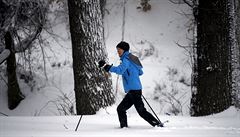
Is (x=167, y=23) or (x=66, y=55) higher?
(x=167, y=23)

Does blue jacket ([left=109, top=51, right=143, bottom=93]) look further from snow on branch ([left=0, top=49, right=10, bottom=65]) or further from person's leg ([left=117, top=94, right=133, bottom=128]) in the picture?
snow on branch ([left=0, top=49, right=10, bottom=65])

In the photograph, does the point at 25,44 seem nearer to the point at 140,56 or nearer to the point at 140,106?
the point at 140,56

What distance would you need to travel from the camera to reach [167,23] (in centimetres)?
1755

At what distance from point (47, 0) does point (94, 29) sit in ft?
14.2

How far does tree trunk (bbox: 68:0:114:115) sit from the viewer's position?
837 centimetres

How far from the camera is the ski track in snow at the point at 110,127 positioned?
6081 millimetres

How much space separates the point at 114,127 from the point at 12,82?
26.1 ft

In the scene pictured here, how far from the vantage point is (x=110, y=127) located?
22.7 ft

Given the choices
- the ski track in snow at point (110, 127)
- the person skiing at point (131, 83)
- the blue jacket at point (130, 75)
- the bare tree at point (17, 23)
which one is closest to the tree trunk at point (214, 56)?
the ski track in snow at point (110, 127)

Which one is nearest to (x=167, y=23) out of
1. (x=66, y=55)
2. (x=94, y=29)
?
(x=66, y=55)

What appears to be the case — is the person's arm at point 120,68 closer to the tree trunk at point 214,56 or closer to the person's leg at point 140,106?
the person's leg at point 140,106

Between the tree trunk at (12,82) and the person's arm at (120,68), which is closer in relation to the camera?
the person's arm at (120,68)

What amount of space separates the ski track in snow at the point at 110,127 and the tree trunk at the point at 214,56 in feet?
1.71

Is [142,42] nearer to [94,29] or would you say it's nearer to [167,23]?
→ [167,23]
